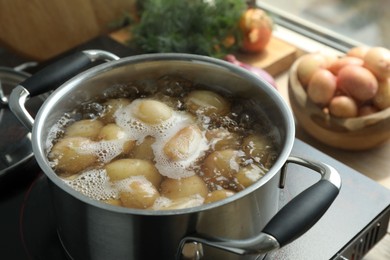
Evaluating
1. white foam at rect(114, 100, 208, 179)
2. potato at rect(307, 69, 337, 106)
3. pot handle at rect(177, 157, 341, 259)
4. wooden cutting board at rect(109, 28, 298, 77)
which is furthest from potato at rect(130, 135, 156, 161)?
wooden cutting board at rect(109, 28, 298, 77)

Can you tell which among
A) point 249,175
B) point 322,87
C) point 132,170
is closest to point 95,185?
point 132,170

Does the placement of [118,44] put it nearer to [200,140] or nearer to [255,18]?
[255,18]

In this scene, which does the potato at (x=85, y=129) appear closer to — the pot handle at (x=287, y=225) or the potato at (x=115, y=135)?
the potato at (x=115, y=135)

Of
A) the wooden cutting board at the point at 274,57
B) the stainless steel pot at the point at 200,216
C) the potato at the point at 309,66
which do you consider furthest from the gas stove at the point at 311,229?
the wooden cutting board at the point at 274,57

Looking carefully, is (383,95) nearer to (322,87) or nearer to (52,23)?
(322,87)

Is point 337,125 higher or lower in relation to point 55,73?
lower

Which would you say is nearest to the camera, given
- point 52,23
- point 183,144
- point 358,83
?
point 183,144

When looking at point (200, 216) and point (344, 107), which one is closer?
point (200, 216)
